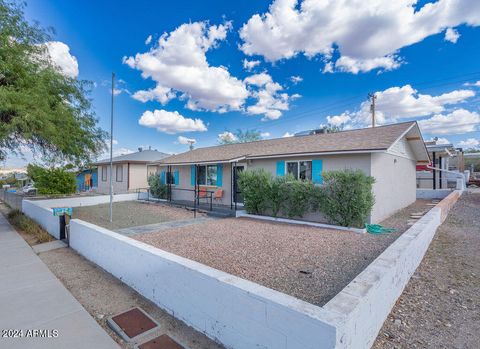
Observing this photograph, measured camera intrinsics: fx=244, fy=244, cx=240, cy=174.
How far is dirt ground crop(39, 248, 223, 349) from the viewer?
115 inches

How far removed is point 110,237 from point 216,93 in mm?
22913

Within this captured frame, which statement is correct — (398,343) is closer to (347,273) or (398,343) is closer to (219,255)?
(347,273)

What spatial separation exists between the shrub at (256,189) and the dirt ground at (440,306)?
5.32m

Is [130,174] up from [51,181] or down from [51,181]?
up

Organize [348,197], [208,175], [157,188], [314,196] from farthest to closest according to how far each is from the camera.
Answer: [157,188]
[208,175]
[314,196]
[348,197]

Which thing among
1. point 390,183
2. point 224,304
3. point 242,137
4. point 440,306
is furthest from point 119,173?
point 242,137

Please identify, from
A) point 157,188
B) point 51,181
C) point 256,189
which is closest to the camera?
point 256,189

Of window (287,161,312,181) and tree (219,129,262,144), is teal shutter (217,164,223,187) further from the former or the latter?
tree (219,129,262,144)

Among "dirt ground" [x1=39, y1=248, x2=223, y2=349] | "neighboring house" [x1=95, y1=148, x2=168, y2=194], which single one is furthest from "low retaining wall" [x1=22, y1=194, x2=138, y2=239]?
"neighboring house" [x1=95, y1=148, x2=168, y2=194]

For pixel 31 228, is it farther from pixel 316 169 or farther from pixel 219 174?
pixel 316 169

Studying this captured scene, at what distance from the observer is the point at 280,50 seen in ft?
51.1

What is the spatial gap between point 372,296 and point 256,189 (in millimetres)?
7160

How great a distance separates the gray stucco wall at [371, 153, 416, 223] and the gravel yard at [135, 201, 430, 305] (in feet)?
3.65

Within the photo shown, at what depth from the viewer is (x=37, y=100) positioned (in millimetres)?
7016
